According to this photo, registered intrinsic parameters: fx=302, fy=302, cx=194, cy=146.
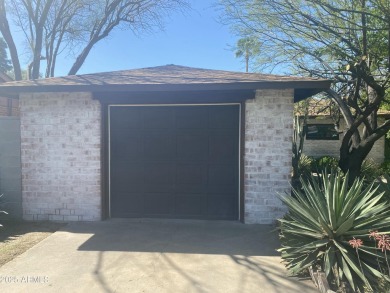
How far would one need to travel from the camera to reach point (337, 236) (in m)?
3.91

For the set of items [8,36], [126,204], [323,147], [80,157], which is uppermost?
[8,36]

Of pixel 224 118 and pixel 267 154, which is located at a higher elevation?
pixel 224 118

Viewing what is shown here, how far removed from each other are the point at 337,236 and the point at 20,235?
5480 millimetres

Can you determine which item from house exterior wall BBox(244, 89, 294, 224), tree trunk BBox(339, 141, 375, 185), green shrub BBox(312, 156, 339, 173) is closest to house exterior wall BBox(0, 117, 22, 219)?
house exterior wall BBox(244, 89, 294, 224)

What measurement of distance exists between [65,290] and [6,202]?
4.01 meters

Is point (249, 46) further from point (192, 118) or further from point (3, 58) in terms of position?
point (3, 58)

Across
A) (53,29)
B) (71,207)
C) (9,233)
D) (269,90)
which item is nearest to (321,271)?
(269,90)

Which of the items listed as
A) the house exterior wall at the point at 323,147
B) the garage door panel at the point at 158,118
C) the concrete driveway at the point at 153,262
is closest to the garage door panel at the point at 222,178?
the concrete driveway at the point at 153,262

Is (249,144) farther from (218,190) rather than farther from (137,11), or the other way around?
(137,11)

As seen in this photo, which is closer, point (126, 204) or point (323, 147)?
point (126, 204)

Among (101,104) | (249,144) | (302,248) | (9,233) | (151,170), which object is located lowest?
(9,233)

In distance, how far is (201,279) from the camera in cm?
393

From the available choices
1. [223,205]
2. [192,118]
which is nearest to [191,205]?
[223,205]

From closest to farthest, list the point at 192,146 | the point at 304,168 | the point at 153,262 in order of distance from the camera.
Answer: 1. the point at 153,262
2. the point at 192,146
3. the point at 304,168
